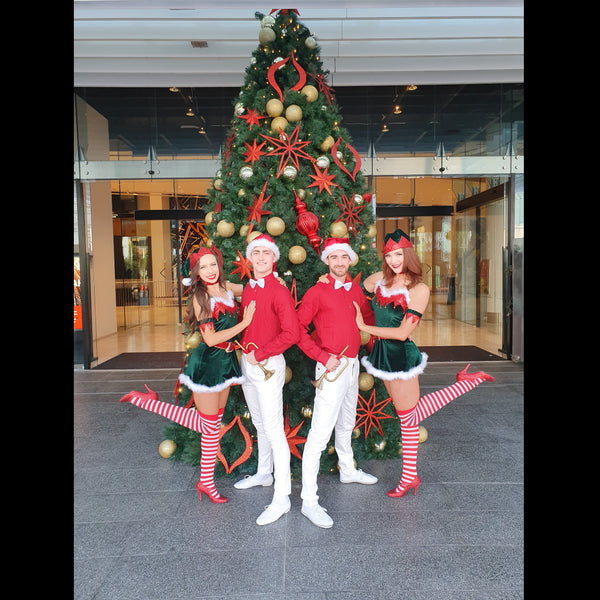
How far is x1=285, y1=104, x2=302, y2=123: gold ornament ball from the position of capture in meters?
3.21

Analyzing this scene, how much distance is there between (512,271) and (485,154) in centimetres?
186

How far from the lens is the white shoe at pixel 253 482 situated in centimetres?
315

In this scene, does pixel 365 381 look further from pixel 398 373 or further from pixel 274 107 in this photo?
pixel 274 107

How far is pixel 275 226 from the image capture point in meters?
3.04

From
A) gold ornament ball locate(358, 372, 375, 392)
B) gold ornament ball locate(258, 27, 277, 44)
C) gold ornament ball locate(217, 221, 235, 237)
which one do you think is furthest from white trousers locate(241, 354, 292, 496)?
gold ornament ball locate(258, 27, 277, 44)

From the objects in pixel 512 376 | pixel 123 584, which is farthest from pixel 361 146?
pixel 123 584

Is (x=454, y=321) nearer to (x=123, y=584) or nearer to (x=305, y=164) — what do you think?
(x=305, y=164)

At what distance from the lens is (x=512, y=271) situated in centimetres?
713

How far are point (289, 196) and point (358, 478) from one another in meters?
2.04

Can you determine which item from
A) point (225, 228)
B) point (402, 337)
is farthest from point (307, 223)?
point (402, 337)

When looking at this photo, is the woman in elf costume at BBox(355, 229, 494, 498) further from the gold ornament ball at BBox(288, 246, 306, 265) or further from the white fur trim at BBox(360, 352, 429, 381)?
the gold ornament ball at BBox(288, 246, 306, 265)

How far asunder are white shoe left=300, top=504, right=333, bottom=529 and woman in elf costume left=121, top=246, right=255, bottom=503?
600mm

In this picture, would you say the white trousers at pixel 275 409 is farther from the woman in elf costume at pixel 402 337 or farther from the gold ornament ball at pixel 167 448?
the gold ornament ball at pixel 167 448
